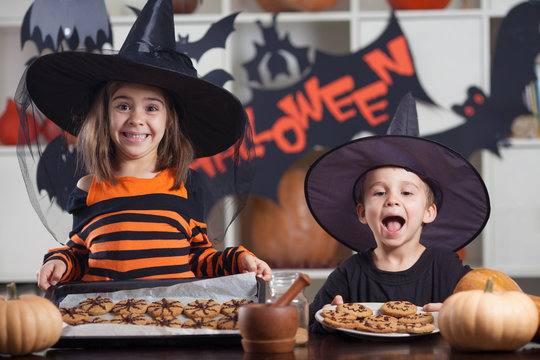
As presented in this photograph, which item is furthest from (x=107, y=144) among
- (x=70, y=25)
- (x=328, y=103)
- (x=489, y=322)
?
(x=328, y=103)

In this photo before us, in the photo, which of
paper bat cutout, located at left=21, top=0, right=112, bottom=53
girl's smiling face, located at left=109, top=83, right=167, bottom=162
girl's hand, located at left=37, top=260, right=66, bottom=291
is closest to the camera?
girl's hand, located at left=37, top=260, right=66, bottom=291

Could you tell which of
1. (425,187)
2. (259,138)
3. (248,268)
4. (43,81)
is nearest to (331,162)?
(425,187)

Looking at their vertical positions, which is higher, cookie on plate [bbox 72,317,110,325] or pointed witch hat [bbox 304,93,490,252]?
pointed witch hat [bbox 304,93,490,252]

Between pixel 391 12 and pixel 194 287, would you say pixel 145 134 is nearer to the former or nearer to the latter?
pixel 194 287

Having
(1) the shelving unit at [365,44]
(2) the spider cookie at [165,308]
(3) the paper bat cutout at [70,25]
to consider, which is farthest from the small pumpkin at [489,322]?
(1) the shelving unit at [365,44]

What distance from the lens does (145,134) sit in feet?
4.40

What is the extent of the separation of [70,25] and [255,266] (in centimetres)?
137

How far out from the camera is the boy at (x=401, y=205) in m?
1.34

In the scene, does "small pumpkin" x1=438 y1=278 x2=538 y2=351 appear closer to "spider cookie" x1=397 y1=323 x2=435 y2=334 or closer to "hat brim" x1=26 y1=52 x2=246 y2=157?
"spider cookie" x1=397 y1=323 x2=435 y2=334

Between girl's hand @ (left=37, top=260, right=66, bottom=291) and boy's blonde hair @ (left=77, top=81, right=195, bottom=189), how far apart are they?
21 centimetres

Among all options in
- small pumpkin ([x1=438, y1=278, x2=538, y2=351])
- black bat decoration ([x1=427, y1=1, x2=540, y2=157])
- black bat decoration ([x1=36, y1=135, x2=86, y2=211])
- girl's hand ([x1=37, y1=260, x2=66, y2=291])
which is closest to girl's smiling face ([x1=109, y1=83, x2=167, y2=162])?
black bat decoration ([x1=36, y1=135, x2=86, y2=211])

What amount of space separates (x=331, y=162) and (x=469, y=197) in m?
0.30

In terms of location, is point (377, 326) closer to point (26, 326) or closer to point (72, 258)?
point (26, 326)

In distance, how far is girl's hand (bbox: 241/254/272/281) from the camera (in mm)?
1216
